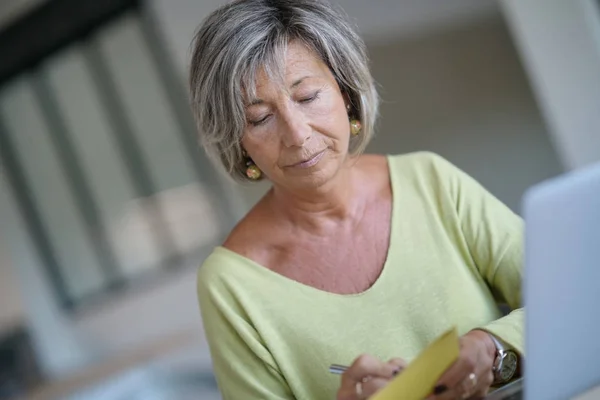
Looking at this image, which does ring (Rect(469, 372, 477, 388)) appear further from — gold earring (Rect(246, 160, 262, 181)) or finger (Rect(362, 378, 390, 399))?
gold earring (Rect(246, 160, 262, 181))

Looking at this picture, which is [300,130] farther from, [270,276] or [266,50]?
[270,276]

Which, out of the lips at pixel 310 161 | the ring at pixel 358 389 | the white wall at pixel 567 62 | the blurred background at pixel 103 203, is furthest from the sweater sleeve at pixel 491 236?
the blurred background at pixel 103 203

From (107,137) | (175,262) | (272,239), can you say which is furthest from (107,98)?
(272,239)

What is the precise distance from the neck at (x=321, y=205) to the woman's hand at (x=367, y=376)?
0.34 meters

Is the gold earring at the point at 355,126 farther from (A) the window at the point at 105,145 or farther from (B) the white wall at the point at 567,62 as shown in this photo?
(A) the window at the point at 105,145

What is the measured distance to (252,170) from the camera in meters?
1.32

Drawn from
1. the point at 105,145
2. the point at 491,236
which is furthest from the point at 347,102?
the point at 105,145

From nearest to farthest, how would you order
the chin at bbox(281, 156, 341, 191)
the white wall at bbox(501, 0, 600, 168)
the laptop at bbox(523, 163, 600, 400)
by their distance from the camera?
1. the laptop at bbox(523, 163, 600, 400)
2. the chin at bbox(281, 156, 341, 191)
3. the white wall at bbox(501, 0, 600, 168)

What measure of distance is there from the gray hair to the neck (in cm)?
12

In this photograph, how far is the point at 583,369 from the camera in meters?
0.99

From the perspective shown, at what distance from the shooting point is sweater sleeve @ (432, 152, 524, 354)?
130 centimetres

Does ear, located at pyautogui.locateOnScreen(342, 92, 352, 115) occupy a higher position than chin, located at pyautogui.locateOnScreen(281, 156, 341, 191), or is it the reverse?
ear, located at pyautogui.locateOnScreen(342, 92, 352, 115)

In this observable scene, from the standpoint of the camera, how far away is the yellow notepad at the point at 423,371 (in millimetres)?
887

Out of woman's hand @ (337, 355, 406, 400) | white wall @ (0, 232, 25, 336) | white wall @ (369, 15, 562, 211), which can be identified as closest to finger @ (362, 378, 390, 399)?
woman's hand @ (337, 355, 406, 400)
